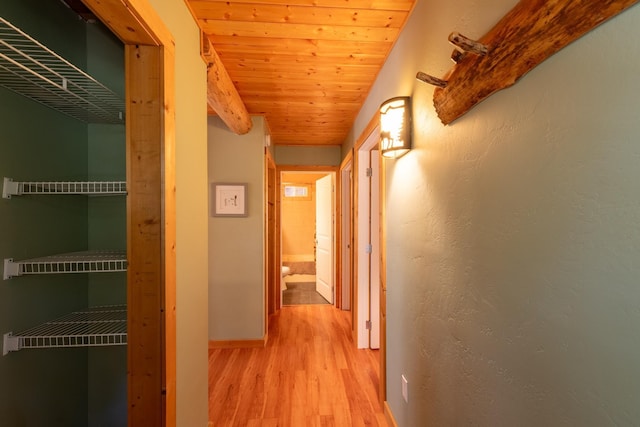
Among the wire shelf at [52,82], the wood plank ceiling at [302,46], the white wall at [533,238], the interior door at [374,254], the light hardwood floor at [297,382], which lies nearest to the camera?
the white wall at [533,238]

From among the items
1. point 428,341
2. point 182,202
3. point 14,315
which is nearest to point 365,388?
point 428,341

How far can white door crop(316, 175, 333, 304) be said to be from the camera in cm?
432

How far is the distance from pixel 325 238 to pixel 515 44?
13.1 feet

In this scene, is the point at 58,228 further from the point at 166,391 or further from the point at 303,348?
the point at 303,348

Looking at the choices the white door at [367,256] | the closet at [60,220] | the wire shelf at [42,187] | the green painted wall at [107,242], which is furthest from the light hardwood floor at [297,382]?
the wire shelf at [42,187]

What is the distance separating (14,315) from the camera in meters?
1.16

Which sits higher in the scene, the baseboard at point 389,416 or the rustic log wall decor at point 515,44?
the rustic log wall decor at point 515,44

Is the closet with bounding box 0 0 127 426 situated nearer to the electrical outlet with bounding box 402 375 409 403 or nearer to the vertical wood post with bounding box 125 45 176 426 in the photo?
the vertical wood post with bounding box 125 45 176 426

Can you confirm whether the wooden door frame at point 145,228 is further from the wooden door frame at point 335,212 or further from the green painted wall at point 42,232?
the wooden door frame at point 335,212

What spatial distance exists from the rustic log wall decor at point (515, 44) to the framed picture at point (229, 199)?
7.44ft

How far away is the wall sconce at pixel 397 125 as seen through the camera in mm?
1455

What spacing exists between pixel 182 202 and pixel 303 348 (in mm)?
2257

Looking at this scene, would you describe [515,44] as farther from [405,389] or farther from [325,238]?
[325,238]

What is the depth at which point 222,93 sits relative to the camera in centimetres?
192
